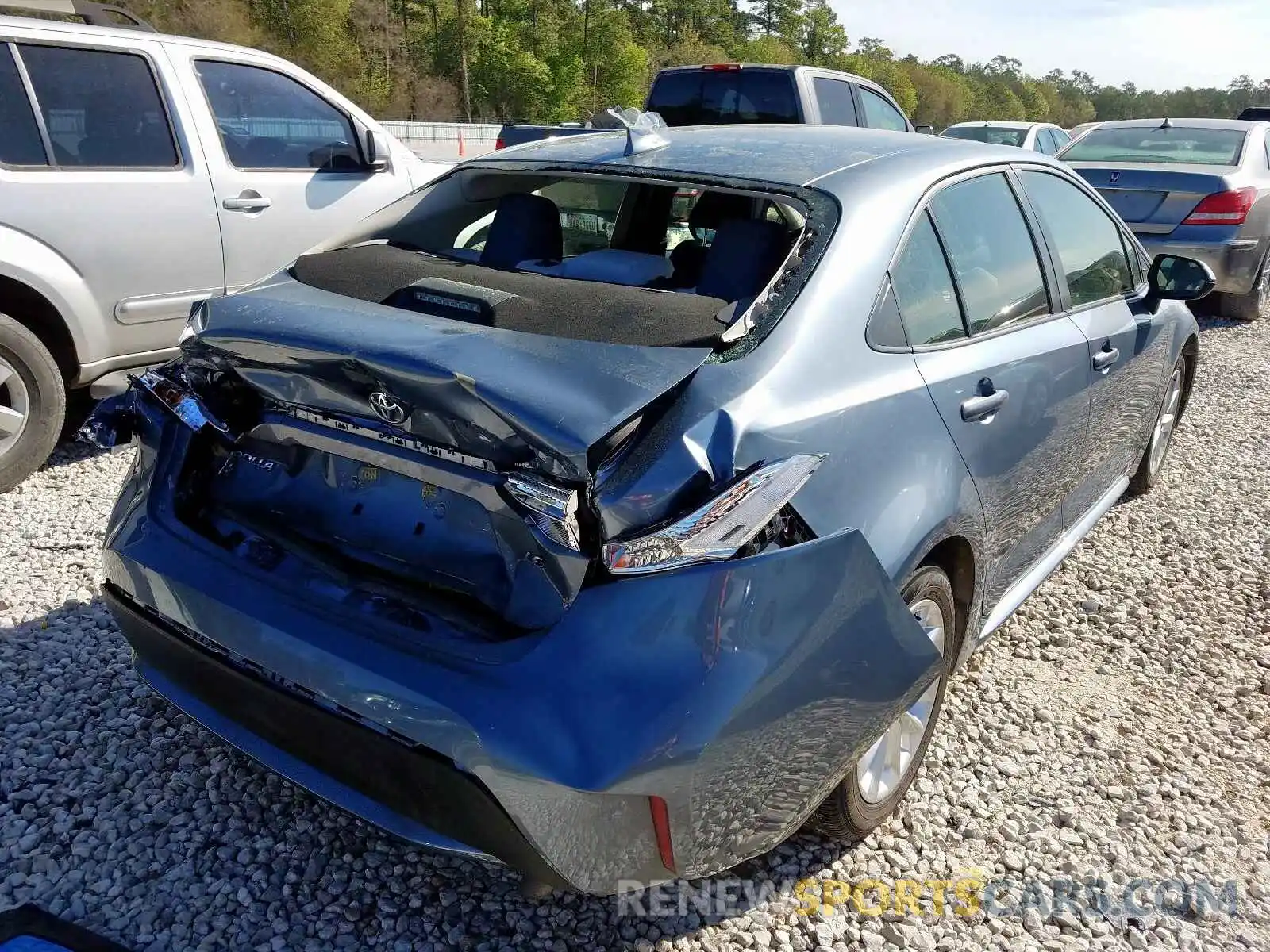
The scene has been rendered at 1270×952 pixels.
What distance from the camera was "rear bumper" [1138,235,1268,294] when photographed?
8.33m

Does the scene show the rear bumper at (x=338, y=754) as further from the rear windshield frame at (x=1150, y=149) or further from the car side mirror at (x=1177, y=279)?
the rear windshield frame at (x=1150, y=149)

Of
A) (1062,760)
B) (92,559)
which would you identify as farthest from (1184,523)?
(92,559)

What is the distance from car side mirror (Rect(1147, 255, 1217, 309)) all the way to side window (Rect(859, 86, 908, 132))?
6587 millimetres

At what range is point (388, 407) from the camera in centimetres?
193

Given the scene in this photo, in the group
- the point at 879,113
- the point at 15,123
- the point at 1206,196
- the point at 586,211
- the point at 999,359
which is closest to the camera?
the point at 999,359

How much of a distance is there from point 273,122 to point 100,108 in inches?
34.3

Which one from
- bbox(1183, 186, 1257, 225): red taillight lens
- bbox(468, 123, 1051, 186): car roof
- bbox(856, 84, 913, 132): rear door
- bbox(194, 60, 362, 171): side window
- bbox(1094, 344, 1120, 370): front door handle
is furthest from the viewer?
bbox(856, 84, 913, 132): rear door

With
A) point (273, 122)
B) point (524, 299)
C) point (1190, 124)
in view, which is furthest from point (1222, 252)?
point (524, 299)

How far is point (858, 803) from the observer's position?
2.38 meters

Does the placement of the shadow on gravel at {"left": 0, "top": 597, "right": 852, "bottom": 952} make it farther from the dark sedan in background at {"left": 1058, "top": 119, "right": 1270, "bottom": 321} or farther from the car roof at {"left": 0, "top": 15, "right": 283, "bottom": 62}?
the dark sedan in background at {"left": 1058, "top": 119, "right": 1270, "bottom": 321}

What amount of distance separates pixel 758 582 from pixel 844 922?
104cm

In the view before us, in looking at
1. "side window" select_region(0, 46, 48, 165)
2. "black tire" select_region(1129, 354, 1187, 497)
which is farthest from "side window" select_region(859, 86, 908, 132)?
"side window" select_region(0, 46, 48, 165)

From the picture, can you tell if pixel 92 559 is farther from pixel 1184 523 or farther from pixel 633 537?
pixel 1184 523

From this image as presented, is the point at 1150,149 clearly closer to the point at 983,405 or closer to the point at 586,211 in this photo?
the point at 586,211
